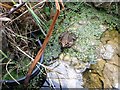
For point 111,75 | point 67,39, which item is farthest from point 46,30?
point 111,75

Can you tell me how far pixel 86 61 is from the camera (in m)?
1.45

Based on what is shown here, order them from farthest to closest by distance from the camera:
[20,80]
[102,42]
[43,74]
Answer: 1. [102,42]
2. [43,74]
3. [20,80]

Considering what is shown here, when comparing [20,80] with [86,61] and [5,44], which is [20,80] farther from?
[86,61]

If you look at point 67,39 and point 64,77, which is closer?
point 64,77

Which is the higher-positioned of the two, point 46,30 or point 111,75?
point 46,30

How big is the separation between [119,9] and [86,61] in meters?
0.42

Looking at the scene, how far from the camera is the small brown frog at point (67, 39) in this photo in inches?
59.4

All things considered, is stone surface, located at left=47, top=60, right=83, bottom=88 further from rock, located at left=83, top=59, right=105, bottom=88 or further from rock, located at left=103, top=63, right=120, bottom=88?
rock, located at left=103, top=63, right=120, bottom=88

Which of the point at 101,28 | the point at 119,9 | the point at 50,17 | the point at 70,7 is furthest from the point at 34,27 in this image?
the point at 119,9

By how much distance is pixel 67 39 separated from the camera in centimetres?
152

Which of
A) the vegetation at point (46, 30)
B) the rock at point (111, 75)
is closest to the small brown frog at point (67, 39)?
the vegetation at point (46, 30)

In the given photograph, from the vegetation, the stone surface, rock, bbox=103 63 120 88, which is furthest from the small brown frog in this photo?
rock, bbox=103 63 120 88

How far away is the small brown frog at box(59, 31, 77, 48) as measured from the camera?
59.4 inches

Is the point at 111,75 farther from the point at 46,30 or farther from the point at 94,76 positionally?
the point at 46,30
